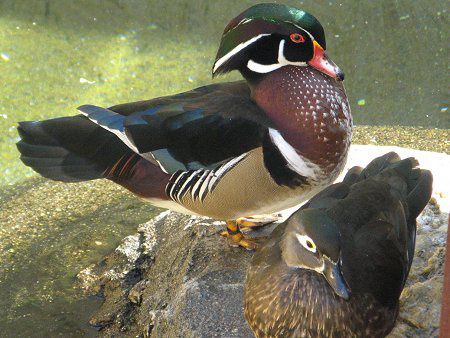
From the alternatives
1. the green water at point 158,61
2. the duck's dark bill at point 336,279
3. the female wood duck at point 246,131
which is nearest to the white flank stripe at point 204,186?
the female wood duck at point 246,131

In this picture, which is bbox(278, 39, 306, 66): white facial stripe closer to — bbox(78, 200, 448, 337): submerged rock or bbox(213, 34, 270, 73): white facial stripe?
bbox(213, 34, 270, 73): white facial stripe

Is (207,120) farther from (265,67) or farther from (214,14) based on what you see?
(214,14)

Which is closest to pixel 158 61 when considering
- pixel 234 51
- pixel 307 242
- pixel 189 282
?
pixel 234 51

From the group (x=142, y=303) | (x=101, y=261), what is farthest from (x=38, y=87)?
(x=142, y=303)

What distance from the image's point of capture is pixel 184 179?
8.80 ft

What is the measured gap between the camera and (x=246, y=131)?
2.53 m

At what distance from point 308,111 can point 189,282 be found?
73 cm

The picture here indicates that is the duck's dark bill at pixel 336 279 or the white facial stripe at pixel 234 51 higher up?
the white facial stripe at pixel 234 51

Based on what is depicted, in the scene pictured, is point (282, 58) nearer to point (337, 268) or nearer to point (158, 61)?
point (337, 268)

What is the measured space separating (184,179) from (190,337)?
1.96 feet

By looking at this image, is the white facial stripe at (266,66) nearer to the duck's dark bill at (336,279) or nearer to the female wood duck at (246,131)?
the female wood duck at (246,131)

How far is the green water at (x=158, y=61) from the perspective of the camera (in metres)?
4.15

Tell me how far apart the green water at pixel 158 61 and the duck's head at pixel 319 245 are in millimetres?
1646

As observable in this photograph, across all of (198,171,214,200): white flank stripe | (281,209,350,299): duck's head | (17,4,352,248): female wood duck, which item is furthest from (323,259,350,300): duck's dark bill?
(198,171,214,200): white flank stripe
